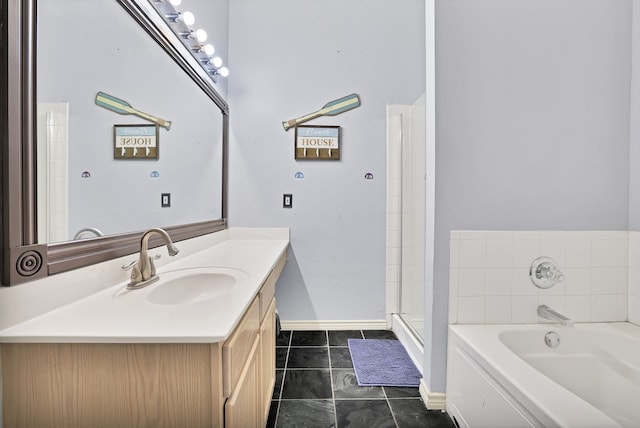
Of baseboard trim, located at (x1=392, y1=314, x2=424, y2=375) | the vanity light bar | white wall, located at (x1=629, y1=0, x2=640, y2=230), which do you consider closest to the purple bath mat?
baseboard trim, located at (x1=392, y1=314, x2=424, y2=375)

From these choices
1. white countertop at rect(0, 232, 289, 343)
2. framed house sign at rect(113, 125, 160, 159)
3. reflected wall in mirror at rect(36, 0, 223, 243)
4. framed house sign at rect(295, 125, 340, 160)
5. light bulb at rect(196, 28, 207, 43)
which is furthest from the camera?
framed house sign at rect(295, 125, 340, 160)

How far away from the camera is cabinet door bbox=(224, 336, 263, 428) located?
721mm

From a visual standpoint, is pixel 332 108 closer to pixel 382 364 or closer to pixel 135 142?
pixel 135 142

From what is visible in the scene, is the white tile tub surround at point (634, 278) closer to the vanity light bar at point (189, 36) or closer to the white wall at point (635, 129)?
the white wall at point (635, 129)

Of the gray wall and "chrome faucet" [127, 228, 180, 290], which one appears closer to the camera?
"chrome faucet" [127, 228, 180, 290]

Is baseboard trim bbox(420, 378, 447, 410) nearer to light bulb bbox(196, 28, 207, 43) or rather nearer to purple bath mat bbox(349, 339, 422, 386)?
purple bath mat bbox(349, 339, 422, 386)

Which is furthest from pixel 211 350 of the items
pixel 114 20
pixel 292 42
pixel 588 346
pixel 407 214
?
pixel 292 42

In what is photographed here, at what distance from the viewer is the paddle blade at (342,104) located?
236cm

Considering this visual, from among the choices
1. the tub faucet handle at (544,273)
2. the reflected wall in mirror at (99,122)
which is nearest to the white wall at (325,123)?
the reflected wall in mirror at (99,122)

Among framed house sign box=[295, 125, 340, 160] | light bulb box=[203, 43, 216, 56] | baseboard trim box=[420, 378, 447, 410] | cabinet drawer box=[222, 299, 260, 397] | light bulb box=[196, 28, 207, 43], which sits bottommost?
baseboard trim box=[420, 378, 447, 410]

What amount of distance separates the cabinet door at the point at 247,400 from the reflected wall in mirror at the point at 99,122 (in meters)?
0.65

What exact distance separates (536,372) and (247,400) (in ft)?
3.15

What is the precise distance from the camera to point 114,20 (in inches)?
42.5

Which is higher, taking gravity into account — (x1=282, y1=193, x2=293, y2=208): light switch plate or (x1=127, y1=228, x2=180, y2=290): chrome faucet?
(x1=282, y1=193, x2=293, y2=208): light switch plate
